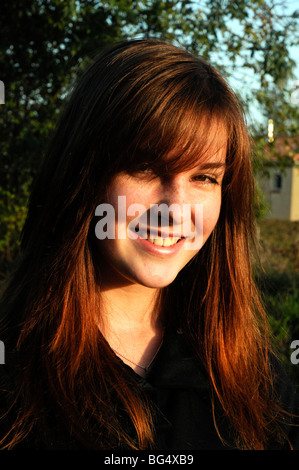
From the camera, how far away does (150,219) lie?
→ 1.46 m

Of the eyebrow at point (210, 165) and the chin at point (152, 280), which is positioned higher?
the eyebrow at point (210, 165)

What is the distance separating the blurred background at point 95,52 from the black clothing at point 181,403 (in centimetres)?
174

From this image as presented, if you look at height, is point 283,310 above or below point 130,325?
below

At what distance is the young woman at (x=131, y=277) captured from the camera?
1421mm

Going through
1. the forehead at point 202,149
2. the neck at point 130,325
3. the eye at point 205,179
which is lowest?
the neck at point 130,325

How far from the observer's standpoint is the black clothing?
1507mm


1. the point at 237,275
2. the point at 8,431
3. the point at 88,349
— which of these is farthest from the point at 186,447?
the point at 237,275

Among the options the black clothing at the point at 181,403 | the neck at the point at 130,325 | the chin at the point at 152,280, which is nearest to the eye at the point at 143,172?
the chin at the point at 152,280

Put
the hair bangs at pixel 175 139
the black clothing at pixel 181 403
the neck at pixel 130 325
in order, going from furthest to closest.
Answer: the neck at pixel 130 325, the black clothing at pixel 181 403, the hair bangs at pixel 175 139

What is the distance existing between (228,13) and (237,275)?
297 centimetres

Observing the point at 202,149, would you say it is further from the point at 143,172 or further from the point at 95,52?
the point at 95,52

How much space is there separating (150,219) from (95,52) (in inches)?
103

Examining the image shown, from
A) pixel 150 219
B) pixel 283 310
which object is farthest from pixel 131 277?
pixel 283 310

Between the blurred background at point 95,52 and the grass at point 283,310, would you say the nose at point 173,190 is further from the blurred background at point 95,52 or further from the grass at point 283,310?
the blurred background at point 95,52
